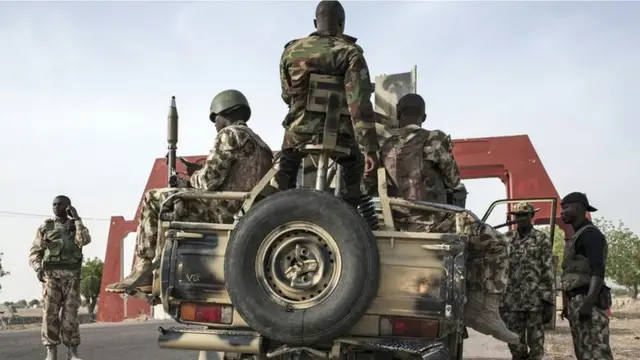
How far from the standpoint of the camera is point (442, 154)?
516 centimetres

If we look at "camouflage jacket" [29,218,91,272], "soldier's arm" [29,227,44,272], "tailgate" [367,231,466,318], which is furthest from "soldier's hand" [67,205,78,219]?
"tailgate" [367,231,466,318]

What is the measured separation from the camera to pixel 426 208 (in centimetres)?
415

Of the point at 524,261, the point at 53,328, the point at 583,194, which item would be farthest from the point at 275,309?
the point at 53,328

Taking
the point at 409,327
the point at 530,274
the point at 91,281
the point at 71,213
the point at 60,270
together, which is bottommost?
the point at 91,281

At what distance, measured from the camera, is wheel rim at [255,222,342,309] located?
12.3ft

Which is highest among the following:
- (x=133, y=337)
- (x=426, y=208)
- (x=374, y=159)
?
(x=374, y=159)

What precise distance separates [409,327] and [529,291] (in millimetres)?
3603

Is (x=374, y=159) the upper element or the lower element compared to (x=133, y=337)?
upper

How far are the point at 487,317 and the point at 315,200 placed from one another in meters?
1.52

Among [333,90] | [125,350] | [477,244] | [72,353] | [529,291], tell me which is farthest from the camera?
[125,350]

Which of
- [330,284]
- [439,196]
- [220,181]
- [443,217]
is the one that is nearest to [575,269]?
[439,196]

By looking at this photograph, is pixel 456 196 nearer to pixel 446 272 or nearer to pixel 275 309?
pixel 446 272

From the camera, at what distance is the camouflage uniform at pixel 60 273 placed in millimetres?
8523

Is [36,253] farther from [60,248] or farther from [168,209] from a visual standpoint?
[168,209]
